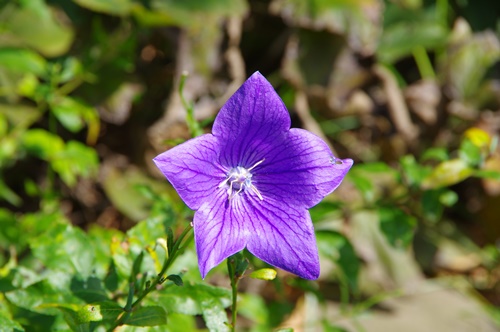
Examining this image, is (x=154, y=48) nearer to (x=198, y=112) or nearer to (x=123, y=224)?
(x=198, y=112)

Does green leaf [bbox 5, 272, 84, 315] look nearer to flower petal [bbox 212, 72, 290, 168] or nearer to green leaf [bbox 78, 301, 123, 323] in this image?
green leaf [bbox 78, 301, 123, 323]

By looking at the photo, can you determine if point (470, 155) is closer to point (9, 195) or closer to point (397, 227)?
point (397, 227)

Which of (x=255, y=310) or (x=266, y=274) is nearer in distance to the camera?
(x=266, y=274)

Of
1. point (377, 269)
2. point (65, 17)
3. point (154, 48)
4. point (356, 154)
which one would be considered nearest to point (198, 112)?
point (154, 48)

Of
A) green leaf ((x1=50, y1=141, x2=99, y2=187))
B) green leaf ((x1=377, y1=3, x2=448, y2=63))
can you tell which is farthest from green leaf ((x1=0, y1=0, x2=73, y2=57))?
green leaf ((x1=377, y1=3, x2=448, y2=63))

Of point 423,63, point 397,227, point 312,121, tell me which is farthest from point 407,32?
point 397,227

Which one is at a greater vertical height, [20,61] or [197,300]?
[20,61]

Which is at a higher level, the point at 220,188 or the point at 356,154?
the point at 220,188
